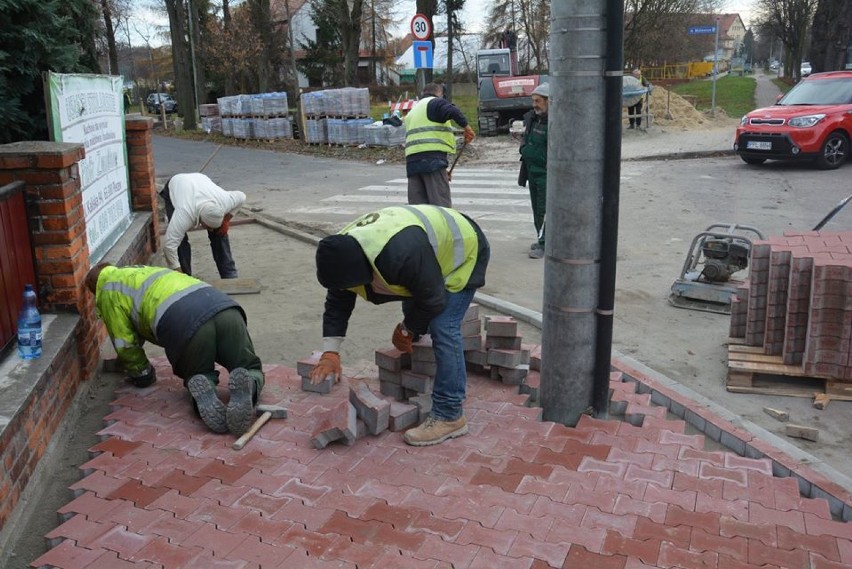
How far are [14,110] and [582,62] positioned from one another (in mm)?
4480

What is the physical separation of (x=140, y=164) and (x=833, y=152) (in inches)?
501

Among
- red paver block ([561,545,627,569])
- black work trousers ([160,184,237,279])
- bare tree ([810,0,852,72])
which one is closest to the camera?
red paver block ([561,545,627,569])

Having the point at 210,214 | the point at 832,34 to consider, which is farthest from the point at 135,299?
the point at 832,34

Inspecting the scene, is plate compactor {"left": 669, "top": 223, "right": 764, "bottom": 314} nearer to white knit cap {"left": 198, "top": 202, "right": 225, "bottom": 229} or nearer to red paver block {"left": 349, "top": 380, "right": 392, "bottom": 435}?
red paver block {"left": 349, "top": 380, "right": 392, "bottom": 435}

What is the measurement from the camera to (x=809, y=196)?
39.4 feet

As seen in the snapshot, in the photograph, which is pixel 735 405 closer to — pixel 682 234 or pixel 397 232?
pixel 397 232

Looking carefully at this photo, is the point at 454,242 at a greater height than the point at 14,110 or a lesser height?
lesser

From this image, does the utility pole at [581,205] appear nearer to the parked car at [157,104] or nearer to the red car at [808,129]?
the red car at [808,129]

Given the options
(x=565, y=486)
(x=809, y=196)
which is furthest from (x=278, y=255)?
(x=809, y=196)

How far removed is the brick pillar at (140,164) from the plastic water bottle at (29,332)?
4523 mm

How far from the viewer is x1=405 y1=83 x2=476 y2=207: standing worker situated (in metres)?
7.88

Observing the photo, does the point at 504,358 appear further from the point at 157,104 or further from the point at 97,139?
the point at 157,104

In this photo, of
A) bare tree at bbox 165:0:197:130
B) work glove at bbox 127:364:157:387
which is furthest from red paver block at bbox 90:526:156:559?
bare tree at bbox 165:0:197:130

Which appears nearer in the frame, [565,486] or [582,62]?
[565,486]
